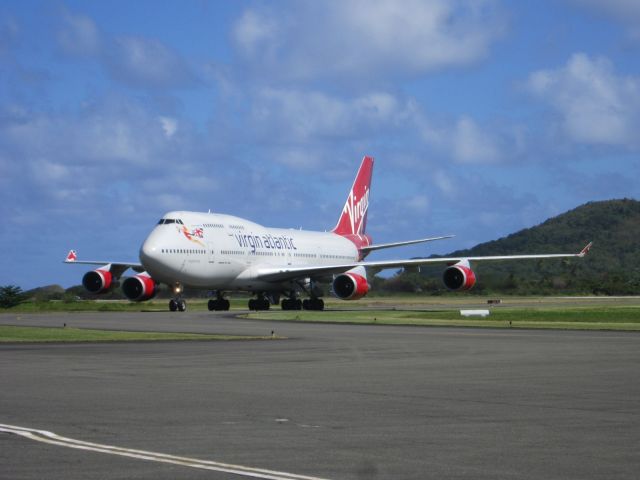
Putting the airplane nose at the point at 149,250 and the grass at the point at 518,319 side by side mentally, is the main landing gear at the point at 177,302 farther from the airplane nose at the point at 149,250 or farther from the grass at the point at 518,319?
the grass at the point at 518,319

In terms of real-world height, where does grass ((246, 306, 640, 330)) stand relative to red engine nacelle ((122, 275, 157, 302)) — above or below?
below

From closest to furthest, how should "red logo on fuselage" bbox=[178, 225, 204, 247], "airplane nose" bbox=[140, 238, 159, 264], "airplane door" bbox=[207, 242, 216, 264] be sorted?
"airplane nose" bbox=[140, 238, 159, 264]
"red logo on fuselage" bbox=[178, 225, 204, 247]
"airplane door" bbox=[207, 242, 216, 264]

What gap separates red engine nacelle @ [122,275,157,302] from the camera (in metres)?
54.7

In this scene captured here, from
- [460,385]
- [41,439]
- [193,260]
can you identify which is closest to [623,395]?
[460,385]

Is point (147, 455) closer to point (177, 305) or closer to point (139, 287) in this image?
point (177, 305)

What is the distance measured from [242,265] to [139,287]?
5.44 m

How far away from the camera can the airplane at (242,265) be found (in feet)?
167

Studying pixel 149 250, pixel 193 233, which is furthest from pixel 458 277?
pixel 149 250

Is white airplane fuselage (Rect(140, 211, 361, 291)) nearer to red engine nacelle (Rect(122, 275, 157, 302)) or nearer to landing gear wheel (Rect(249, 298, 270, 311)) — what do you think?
landing gear wheel (Rect(249, 298, 270, 311))

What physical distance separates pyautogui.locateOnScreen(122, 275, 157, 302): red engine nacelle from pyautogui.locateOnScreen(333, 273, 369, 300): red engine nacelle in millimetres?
9594

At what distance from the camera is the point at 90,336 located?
88.0ft

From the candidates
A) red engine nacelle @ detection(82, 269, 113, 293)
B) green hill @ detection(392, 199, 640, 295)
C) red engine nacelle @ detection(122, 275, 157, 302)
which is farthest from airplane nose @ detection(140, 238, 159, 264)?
green hill @ detection(392, 199, 640, 295)

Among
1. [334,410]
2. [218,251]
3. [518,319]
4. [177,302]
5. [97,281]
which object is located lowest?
[334,410]

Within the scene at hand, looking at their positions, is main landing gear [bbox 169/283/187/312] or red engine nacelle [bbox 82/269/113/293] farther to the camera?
red engine nacelle [bbox 82/269/113/293]
